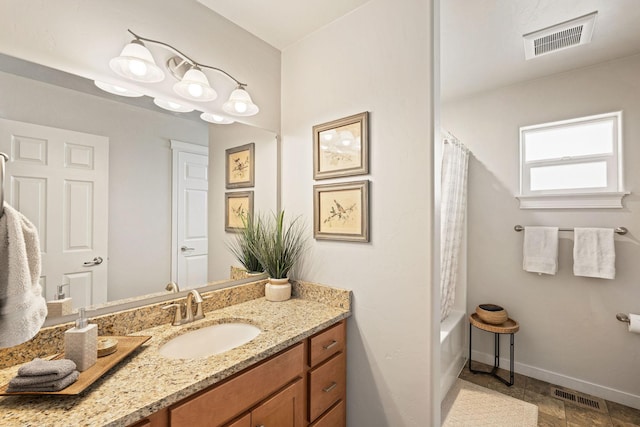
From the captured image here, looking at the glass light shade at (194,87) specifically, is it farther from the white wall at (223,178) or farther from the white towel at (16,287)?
the white towel at (16,287)

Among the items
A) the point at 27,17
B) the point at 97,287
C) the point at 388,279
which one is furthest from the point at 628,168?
the point at 27,17

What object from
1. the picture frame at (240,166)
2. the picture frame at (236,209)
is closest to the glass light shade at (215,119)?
the picture frame at (240,166)

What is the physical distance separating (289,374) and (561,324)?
2326mm

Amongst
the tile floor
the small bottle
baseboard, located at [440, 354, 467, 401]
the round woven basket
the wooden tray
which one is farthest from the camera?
the round woven basket

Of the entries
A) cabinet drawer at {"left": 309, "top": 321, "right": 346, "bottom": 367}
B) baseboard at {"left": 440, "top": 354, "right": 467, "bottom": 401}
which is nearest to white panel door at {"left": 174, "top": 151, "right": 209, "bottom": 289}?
cabinet drawer at {"left": 309, "top": 321, "right": 346, "bottom": 367}

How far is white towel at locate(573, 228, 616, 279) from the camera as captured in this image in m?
2.00

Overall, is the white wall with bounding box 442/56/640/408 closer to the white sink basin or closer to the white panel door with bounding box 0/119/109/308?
the white sink basin

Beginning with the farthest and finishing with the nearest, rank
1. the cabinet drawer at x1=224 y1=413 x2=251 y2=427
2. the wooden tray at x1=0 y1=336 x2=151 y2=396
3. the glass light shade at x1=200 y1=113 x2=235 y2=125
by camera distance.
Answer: the glass light shade at x1=200 y1=113 x2=235 y2=125 → the cabinet drawer at x1=224 y1=413 x2=251 y2=427 → the wooden tray at x1=0 y1=336 x2=151 y2=396

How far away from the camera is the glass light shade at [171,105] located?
53.0 inches

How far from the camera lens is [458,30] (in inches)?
69.9

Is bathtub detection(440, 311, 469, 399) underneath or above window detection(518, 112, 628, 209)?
underneath

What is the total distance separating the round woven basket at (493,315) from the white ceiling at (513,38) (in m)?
1.95

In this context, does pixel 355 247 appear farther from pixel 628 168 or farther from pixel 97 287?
pixel 628 168

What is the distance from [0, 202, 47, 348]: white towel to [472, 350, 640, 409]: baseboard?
307 centimetres
